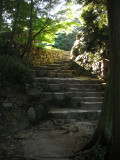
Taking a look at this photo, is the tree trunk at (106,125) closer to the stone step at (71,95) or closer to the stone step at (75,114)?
the stone step at (75,114)

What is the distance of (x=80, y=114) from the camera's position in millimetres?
5945

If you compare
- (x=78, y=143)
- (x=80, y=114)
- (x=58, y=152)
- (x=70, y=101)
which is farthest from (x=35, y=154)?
(x=70, y=101)

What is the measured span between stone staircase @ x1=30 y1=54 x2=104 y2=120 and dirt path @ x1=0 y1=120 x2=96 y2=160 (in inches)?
19.3

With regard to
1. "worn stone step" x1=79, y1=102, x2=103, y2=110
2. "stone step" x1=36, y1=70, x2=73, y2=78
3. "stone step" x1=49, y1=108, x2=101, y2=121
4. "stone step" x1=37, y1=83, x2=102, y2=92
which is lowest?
"stone step" x1=49, y1=108, x2=101, y2=121

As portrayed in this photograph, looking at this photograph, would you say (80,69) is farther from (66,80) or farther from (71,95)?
(71,95)

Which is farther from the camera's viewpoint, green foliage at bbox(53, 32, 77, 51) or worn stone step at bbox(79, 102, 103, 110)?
green foliage at bbox(53, 32, 77, 51)

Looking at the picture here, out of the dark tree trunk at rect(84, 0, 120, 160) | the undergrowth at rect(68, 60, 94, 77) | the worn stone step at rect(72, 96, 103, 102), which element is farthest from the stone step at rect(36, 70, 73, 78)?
the dark tree trunk at rect(84, 0, 120, 160)

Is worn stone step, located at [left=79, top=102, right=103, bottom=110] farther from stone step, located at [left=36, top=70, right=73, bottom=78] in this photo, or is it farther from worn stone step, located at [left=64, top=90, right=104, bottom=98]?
stone step, located at [left=36, top=70, right=73, bottom=78]

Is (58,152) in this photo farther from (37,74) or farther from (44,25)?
(44,25)

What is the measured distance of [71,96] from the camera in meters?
7.05

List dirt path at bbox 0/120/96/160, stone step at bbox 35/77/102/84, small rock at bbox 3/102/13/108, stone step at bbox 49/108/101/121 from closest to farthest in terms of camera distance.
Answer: dirt path at bbox 0/120/96/160, small rock at bbox 3/102/13/108, stone step at bbox 49/108/101/121, stone step at bbox 35/77/102/84

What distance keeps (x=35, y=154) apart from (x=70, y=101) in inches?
139

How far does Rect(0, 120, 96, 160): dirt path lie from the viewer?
3.35m

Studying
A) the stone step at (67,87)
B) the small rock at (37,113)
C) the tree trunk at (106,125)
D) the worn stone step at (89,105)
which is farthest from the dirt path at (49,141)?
the stone step at (67,87)
